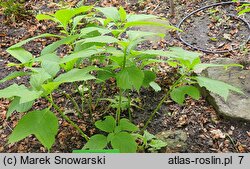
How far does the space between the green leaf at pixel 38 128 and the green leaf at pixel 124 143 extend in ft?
1.20

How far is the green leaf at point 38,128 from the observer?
69.1 inches

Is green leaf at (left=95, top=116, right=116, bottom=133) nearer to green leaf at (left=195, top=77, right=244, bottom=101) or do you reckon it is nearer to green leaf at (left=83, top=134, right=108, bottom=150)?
green leaf at (left=83, top=134, right=108, bottom=150)

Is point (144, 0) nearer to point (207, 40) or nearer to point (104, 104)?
point (207, 40)

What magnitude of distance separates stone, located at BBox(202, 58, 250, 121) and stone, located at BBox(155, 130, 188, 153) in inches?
15.8

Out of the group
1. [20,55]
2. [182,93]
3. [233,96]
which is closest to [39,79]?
[20,55]

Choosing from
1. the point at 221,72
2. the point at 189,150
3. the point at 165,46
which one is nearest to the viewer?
the point at 189,150

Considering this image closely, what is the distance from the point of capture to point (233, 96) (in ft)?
9.12

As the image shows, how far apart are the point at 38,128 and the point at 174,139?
1.08 m

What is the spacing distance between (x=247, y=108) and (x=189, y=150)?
2.03ft

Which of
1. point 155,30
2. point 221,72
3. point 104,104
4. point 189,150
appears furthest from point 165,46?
point 189,150

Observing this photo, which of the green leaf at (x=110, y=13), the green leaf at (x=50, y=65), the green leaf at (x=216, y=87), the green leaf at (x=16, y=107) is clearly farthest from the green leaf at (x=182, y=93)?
the green leaf at (x=16, y=107)

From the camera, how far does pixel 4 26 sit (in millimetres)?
4316

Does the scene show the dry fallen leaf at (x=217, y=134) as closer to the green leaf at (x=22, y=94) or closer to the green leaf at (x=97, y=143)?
the green leaf at (x=97, y=143)

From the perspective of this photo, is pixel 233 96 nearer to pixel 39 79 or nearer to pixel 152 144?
pixel 152 144
